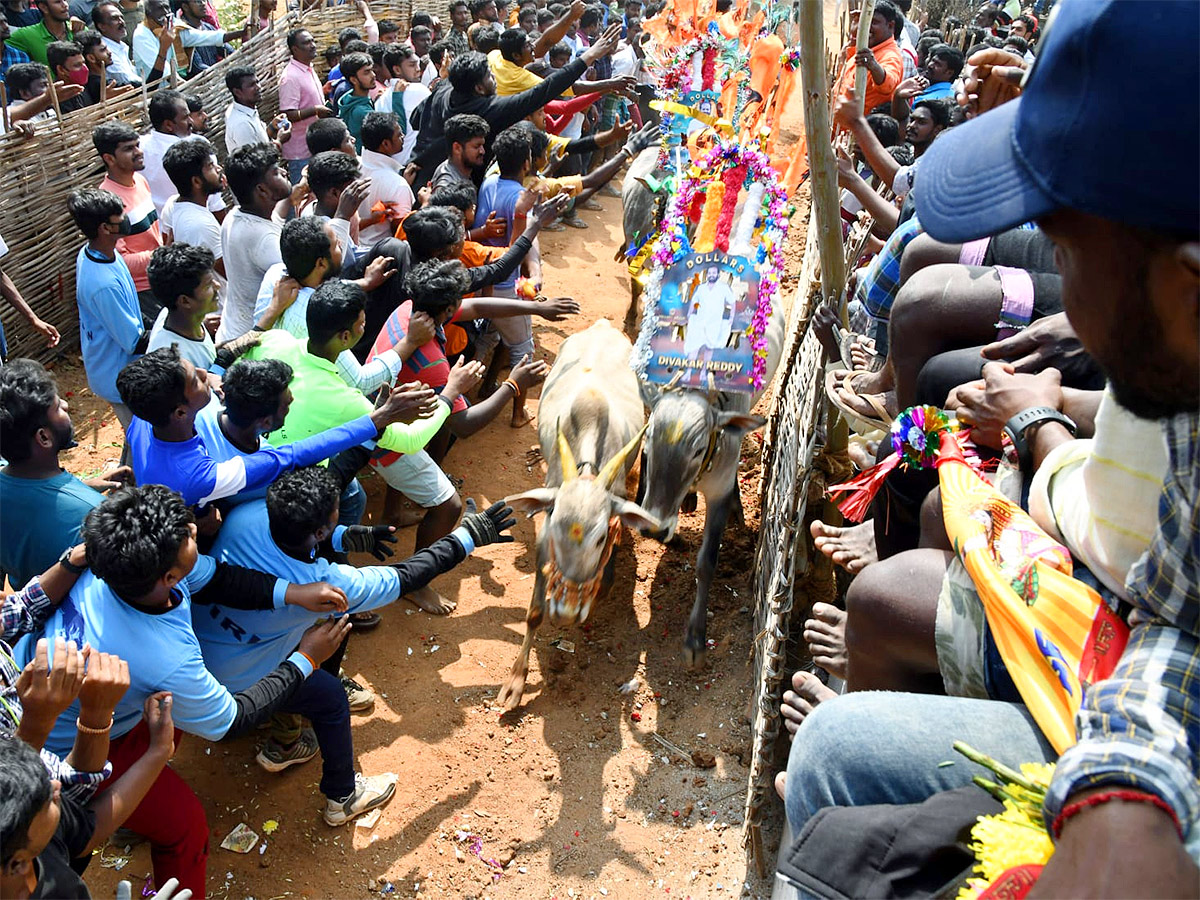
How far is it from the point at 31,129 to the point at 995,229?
8219mm

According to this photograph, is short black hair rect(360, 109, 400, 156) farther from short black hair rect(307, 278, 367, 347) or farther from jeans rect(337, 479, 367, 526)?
jeans rect(337, 479, 367, 526)

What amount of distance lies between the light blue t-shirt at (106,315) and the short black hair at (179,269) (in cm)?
65

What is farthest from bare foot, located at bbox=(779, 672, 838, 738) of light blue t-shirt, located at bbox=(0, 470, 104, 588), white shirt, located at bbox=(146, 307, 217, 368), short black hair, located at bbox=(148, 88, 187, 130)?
short black hair, located at bbox=(148, 88, 187, 130)

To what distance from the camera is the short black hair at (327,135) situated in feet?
25.9

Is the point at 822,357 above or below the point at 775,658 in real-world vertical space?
above

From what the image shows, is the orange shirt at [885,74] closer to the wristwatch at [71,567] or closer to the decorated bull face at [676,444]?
the decorated bull face at [676,444]

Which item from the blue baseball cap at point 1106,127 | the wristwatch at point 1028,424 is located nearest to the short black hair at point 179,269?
the wristwatch at point 1028,424

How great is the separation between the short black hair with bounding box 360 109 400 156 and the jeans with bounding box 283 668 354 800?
5.11m

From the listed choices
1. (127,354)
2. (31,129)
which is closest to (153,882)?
(127,354)

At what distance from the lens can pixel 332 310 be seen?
5.11m

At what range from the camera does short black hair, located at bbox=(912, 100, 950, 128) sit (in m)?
7.06

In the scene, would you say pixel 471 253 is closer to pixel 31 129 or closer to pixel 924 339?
pixel 31 129

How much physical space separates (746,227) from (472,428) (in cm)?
216

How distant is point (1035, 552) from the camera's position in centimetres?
194
